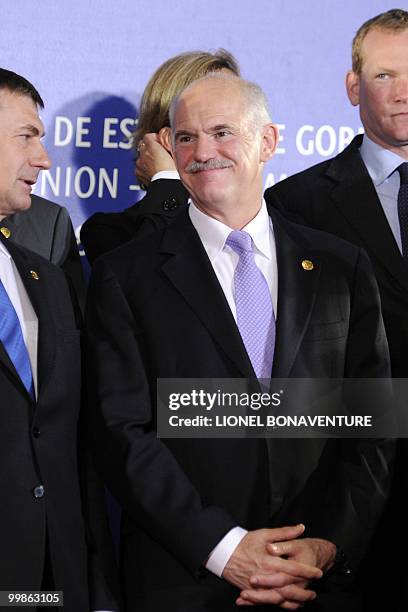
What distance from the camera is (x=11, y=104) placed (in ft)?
9.89

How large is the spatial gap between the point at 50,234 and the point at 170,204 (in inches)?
16.5

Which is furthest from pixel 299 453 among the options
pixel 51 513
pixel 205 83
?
pixel 205 83

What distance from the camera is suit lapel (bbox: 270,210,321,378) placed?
8.37 ft

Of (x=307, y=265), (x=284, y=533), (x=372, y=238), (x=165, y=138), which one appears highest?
(x=165, y=138)

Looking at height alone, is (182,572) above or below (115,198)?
below

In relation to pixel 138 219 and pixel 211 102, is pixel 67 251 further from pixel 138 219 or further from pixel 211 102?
pixel 211 102

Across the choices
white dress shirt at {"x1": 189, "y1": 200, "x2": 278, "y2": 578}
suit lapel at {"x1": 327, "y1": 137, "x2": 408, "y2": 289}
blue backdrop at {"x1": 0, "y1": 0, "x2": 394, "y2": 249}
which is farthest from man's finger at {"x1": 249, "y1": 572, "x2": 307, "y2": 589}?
blue backdrop at {"x1": 0, "y1": 0, "x2": 394, "y2": 249}

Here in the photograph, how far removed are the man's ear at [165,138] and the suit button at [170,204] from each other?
24 cm

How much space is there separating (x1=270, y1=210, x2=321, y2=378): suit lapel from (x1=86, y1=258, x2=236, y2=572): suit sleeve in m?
0.32

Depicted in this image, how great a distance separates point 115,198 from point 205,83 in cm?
97

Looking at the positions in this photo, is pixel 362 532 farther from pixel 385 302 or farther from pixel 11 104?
pixel 11 104

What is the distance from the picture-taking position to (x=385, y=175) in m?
3.06

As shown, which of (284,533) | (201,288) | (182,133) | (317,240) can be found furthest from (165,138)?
(284,533)

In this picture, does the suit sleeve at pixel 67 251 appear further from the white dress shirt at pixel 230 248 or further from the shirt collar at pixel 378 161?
the shirt collar at pixel 378 161
